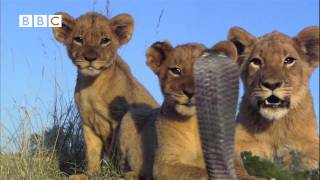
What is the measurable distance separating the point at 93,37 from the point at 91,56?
0.43 metres

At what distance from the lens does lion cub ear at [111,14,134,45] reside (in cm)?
756

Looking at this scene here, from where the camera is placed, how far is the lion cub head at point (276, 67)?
6.05 m

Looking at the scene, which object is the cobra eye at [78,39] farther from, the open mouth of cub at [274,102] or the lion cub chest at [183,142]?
the open mouth of cub at [274,102]

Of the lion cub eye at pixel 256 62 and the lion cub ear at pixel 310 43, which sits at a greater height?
the lion cub ear at pixel 310 43

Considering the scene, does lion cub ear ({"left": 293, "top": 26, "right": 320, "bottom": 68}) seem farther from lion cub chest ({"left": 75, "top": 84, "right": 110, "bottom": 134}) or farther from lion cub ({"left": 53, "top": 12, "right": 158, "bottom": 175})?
lion cub chest ({"left": 75, "top": 84, "right": 110, "bottom": 134})

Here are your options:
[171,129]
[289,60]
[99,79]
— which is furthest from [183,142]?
[99,79]

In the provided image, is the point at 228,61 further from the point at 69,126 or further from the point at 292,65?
the point at 69,126

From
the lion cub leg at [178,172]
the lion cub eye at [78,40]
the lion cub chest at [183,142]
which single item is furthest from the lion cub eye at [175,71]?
the lion cub eye at [78,40]

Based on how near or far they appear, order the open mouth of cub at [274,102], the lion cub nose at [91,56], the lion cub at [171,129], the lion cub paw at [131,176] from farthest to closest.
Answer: the lion cub nose at [91,56]
the lion cub paw at [131,176]
the open mouth of cub at [274,102]
the lion cub at [171,129]

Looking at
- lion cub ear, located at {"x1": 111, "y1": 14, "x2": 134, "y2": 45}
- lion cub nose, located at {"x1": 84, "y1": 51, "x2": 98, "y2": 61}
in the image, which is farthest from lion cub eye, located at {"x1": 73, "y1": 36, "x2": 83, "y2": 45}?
lion cub ear, located at {"x1": 111, "y1": 14, "x2": 134, "y2": 45}

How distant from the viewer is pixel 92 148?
23.9ft

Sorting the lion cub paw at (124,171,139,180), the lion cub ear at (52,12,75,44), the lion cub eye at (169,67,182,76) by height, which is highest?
the lion cub ear at (52,12,75,44)

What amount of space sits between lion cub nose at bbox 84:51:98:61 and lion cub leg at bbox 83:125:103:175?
33.7 inches

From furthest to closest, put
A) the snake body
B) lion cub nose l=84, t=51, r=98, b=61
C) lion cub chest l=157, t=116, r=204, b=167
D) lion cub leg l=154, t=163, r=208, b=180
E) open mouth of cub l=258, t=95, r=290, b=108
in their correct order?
lion cub nose l=84, t=51, r=98, b=61, open mouth of cub l=258, t=95, r=290, b=108, lion cub chest l=157, t=116, r=204, b=167, lion cub leg l=154, t=163, r=208, b=180, the snake body
